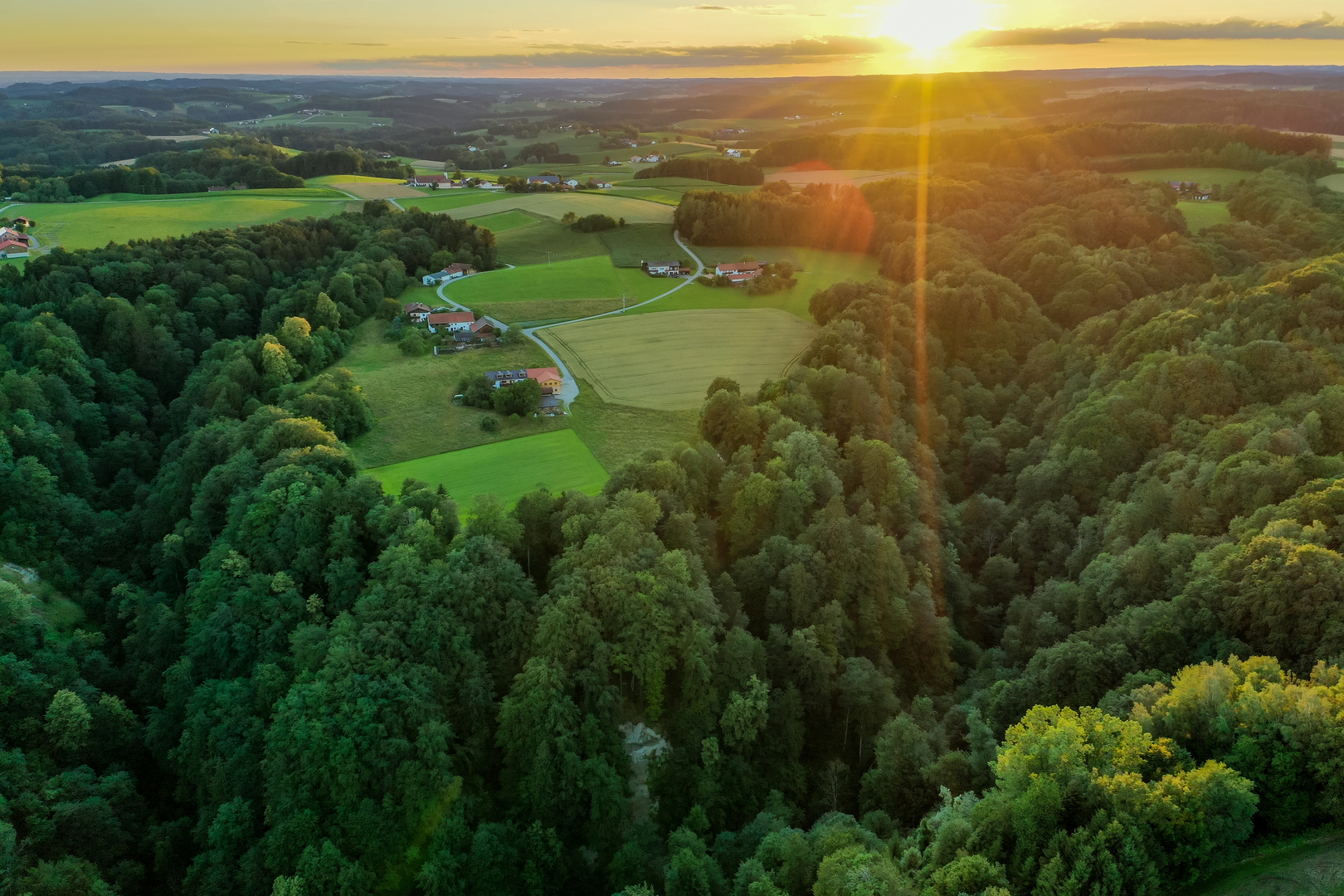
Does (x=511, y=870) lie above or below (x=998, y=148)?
below

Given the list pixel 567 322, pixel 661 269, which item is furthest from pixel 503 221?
pixel 567 322

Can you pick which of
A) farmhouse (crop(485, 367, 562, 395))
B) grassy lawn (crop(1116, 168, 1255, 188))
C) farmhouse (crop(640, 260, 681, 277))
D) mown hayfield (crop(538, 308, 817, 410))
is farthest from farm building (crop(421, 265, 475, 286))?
grassy lawn (crop(1116, 168, 1255, 188))

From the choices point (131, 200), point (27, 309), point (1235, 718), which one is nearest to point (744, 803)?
point (1235, 718)

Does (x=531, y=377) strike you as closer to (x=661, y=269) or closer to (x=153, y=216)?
(x=661, y=269)

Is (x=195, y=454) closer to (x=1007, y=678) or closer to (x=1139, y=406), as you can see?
(x=1007, y=678)

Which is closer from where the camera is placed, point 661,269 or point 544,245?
point 661,269
